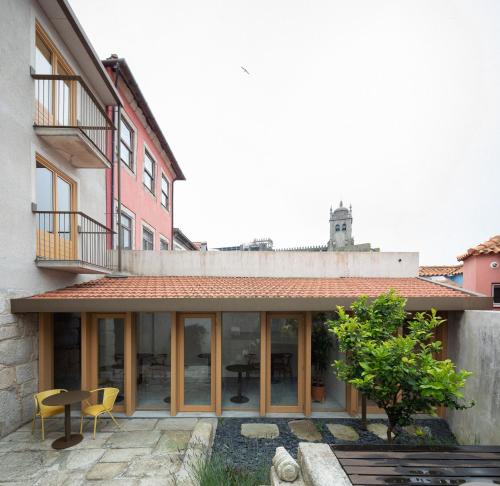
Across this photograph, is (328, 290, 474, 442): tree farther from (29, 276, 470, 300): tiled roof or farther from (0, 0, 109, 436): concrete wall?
(0, 0, 109, 436): concrete wall

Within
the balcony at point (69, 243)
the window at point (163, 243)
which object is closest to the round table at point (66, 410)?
the balcony at point (69, 243)

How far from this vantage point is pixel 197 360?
7.21 m

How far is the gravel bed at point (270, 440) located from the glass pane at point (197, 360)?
0.90m


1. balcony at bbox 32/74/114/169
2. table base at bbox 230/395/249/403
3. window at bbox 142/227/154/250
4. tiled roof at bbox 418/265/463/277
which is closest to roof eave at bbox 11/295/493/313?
table base at bbox 230/395/249/403

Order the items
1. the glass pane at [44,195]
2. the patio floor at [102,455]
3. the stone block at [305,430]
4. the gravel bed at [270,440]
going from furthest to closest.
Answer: the glass pane at [44,195], the stone block at [305,430], the gravel bed at [270,440], the patio floor at [102,455]

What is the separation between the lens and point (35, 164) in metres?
6.60

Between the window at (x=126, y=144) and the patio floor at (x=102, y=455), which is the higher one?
the window at (x=126, y=144)

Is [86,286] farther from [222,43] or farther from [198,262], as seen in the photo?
[222,43]

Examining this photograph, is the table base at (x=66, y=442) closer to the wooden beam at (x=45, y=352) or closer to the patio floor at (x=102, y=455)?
the patio floor at (x=102, y=455)

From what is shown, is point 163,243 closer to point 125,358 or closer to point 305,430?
point 125,358

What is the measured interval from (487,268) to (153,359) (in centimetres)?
1334

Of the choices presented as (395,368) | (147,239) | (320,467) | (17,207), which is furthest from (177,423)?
(147,239)

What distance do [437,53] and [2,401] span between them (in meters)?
18.4

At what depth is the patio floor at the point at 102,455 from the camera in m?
4.55
